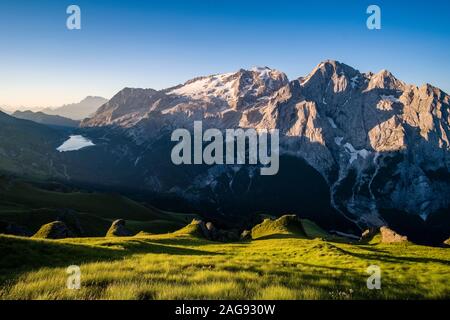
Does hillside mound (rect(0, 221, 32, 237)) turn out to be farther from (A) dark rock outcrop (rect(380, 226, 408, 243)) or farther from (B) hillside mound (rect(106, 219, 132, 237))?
(A) dark rock outcrop (rect(380, 226, 408, 243))

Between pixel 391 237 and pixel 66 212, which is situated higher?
pixel 66 212

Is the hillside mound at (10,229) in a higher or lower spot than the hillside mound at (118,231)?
higher

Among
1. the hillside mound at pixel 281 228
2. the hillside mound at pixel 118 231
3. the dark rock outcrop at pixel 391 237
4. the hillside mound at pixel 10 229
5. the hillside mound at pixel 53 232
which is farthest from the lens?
the hillside mound at pixel 281 228

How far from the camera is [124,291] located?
1473cm

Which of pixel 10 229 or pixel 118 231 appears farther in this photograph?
pixel 118 231

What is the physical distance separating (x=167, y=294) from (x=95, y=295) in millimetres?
2860

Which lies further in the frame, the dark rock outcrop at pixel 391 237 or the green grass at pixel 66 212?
the green grass at pixel 66 212

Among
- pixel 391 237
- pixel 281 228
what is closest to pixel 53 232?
pixel 281 228

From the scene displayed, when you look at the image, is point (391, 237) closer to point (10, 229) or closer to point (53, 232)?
point (53, 232)

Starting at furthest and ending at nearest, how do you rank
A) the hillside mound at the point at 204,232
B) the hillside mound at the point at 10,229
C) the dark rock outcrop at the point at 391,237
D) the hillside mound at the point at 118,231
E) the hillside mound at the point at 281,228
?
the hillside mound at the point at 281,228 < the hillside mound at the point at 204,232 < the hillside mound at the point at 118,231 < the dark rock outcrop at the point at 391,237 < the hillside mound at the point at 10,229

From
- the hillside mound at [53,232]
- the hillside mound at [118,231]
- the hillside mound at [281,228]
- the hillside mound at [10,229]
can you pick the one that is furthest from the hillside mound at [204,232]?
the hillside mound at [10,229]

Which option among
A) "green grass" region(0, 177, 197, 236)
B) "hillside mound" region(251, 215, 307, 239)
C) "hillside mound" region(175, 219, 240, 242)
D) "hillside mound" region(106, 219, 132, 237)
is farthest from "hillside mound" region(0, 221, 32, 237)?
"hillside mound" region(251, 215, 307, 239)

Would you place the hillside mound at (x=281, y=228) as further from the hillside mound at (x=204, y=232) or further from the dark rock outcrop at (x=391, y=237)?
the dark rock outcrop at (x=391, y=237)
